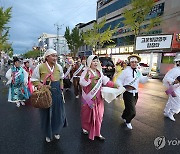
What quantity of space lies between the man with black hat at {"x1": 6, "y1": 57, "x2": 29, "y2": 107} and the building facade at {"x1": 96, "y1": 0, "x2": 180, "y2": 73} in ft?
35.9

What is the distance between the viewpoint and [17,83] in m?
6.28

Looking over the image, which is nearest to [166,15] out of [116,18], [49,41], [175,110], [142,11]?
[142,11]

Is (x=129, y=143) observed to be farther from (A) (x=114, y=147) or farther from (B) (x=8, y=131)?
(B) (x=8, y=131)

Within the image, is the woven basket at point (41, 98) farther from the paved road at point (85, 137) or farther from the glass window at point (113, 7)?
the glass window at point (113, 7)

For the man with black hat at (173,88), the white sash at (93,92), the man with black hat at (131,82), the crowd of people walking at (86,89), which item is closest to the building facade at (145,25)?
the man with black hat at (173,88)

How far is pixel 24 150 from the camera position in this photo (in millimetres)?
3238

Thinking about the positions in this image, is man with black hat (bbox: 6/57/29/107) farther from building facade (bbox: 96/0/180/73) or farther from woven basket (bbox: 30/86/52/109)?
building facade (bbox: 96/0/180/73)

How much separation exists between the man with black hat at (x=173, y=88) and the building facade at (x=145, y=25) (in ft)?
32.3

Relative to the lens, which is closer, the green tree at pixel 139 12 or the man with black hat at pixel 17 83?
the man with black hat at pixel 17 83

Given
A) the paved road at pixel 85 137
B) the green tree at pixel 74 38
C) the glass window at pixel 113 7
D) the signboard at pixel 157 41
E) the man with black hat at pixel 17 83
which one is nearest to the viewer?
the paved road at pixel 85 137

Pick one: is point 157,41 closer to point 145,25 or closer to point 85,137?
point 85,137

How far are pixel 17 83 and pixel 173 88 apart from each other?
517cm

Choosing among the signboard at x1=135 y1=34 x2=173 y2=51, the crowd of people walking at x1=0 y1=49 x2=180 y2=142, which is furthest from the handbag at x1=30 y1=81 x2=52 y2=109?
the signboard at x1=135 y1=34 x2=173 y2=51

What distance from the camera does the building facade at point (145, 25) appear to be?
2195cm
